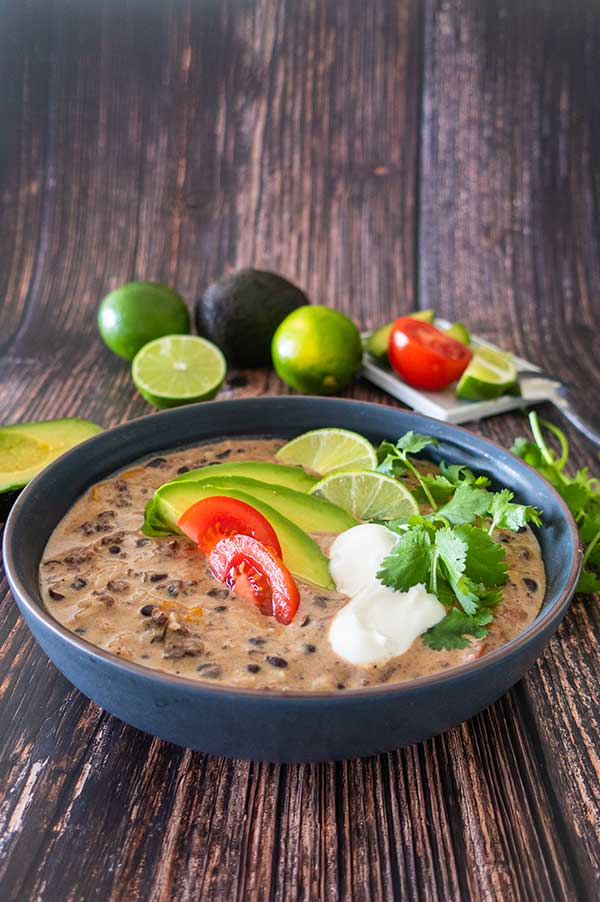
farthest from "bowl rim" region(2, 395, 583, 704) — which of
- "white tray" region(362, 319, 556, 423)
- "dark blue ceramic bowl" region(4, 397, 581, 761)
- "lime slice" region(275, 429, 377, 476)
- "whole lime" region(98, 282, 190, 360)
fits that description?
"whole lime" region(98, 282, 190, 360)

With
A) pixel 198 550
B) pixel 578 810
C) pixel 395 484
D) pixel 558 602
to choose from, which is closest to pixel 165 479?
pixel 198 550

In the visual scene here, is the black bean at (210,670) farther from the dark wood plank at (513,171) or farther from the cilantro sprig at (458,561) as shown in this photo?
the dark wood plank at (513,171)

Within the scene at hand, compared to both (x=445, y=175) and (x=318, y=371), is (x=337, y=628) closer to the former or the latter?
(x=318, y=371)

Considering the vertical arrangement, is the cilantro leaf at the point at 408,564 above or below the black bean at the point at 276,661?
above

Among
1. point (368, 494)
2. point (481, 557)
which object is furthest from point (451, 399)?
point (481, 557)

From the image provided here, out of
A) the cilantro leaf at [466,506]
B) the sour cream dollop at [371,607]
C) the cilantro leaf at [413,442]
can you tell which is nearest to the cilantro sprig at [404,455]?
→ the cilantro leaf at [413,442]

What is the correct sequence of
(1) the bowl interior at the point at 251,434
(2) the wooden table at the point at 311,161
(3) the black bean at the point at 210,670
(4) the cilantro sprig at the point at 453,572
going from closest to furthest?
(3) the black bean at the point at 210,670
(4) the cilantro sprig at the point at 453,572
(1) the bowl interior at the point at 251,434
(2) the wooden table at the point at 311,161
